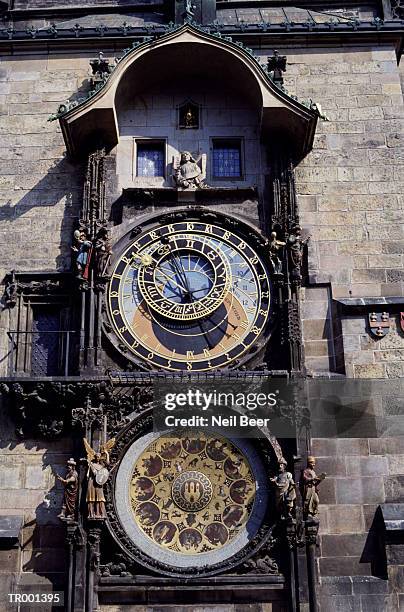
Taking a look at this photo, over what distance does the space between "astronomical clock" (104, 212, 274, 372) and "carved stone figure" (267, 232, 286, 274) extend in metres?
0.19

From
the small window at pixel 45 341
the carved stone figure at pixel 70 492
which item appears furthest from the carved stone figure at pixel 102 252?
the carved stone figure at pixel 70 492

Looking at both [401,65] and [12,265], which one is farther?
[401,65]

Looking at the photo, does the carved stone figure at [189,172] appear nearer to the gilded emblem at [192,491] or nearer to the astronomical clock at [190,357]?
the astronomical clock at [190,357]

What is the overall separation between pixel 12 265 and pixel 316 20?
6677 millimetres

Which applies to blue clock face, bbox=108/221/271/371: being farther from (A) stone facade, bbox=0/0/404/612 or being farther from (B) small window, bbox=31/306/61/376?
(B) small window, bbox=31/306/61/376

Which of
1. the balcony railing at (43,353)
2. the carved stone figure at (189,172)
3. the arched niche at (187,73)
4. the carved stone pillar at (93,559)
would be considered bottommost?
the carved stone pillar at (93,559)

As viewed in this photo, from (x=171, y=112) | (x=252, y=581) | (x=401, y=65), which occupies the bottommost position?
(x=252, y=581)

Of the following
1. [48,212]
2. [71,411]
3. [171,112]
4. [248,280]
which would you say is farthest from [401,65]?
[71,411]

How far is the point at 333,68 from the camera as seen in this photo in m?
15.1

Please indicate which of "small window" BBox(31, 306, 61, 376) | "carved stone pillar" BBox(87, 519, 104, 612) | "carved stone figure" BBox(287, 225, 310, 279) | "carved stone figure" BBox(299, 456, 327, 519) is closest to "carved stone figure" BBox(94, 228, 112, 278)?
"small window" BBox(31, 306, 61, 376)

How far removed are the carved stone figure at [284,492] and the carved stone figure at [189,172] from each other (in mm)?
4433

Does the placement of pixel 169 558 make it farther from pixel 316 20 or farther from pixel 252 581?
pixel 316 20

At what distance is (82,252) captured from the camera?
13.3 meters

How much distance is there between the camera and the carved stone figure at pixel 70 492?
11789mm
